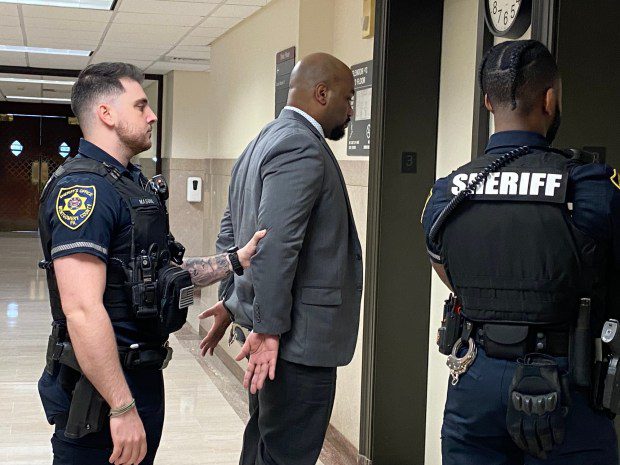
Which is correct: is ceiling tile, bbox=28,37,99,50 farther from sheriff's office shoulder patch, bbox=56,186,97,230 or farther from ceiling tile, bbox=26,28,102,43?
sheriff's office shoulder patch, bbox=56,186,97,230

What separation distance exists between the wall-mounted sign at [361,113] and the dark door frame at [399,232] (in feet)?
0.81

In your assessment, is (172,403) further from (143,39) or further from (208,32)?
(143,39)

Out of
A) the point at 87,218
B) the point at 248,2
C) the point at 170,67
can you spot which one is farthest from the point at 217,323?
the point at 170,67

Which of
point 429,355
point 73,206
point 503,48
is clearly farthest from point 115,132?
point 429,355

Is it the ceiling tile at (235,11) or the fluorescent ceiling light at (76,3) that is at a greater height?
the fluorescent ceiling light at (76,3)

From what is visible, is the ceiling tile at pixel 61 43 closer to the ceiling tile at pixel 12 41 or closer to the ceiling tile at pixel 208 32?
the ceiling tile at pixel 12 41

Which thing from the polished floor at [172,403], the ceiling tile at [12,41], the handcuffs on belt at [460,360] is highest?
the ceiling tile at [12,41]

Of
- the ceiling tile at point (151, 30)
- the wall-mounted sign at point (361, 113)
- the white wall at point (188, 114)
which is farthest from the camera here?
the white wall at point (188, 114)

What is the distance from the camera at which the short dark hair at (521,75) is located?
2.04 m

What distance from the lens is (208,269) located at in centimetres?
259

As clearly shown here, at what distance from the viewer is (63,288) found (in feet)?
7.00

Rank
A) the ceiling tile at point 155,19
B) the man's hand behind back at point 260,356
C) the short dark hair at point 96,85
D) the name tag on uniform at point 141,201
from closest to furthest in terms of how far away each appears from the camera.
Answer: the name tag on uniform at point 141,201
the short dark hair at point 96,85
the man's hand behind back at point 260,356
the ceiling tile at point 155,19

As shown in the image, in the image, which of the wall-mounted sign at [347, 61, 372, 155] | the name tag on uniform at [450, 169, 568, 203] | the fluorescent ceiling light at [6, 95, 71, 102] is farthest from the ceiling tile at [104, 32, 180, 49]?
the fluorescent ceiling light at [6, 95, 71, 102]

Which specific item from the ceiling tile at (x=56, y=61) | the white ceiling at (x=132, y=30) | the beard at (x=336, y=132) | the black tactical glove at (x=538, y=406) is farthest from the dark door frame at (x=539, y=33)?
the ceiling tile at (x=56, y=61)
